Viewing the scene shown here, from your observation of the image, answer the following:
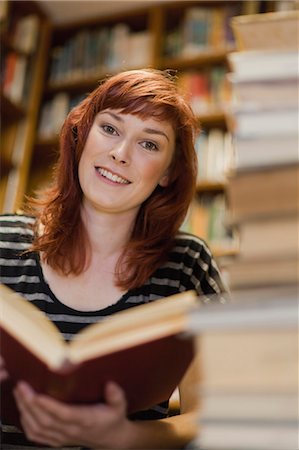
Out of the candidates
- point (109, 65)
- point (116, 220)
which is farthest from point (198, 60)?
point (116, 220)

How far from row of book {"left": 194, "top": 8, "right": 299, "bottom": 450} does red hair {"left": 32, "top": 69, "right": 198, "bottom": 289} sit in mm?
613

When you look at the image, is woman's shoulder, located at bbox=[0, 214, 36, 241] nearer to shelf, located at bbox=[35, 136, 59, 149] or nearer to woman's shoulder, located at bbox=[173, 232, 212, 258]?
woman's shoulder, located at bbox=[173, 232, 212, 258]

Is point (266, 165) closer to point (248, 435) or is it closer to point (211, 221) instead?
point (248, 435)

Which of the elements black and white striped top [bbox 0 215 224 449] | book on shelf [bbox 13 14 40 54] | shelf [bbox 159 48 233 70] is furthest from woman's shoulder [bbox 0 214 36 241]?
book on shelf [bbox 13 14 40 54]

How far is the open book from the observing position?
0.57 metres

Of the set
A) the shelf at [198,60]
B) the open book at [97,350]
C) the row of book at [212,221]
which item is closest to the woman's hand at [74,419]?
the open book at [97,350]

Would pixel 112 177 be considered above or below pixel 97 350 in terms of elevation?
above

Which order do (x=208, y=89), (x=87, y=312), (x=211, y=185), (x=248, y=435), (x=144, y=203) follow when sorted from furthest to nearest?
(x=208, y=89) → (x=211, y=185) → (x=144, y=203) → (x=87, y=312) → (x=248, y=435)

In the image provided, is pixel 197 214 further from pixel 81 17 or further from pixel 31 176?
pixel 81 17

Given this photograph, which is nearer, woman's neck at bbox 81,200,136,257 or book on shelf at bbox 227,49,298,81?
book on shelf at bbox 227,49,298,81

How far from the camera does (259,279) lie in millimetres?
578

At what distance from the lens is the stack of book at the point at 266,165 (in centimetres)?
58

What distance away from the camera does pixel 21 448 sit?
34.9 inches

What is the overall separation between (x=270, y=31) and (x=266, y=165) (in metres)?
0.18
